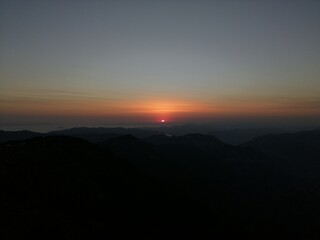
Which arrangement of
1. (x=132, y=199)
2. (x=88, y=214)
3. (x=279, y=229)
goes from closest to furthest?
(x=88, y=214) < (x=132, y=199) < (x=279, y=229)

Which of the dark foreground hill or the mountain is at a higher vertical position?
the dark foreground hill

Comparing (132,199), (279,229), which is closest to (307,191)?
(279,229)

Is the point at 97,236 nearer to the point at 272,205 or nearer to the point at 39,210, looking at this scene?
the point at 39,210

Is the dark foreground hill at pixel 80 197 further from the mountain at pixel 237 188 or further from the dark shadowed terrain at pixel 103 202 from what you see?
the mountain at pixel 237 188

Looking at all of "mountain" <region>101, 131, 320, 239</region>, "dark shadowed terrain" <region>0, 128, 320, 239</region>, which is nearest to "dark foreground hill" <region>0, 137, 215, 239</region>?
"dark shadowed terrain" <region>0, 128, 320, 239</region>

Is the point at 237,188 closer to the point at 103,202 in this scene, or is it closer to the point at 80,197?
the point at 103,202

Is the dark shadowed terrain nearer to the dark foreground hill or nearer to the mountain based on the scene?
the dark foreground hill

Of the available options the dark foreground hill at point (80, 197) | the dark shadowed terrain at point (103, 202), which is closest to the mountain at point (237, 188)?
the dark shadowed terrain at point (103, 202)

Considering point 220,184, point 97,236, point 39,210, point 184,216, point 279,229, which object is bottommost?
point 279,229
